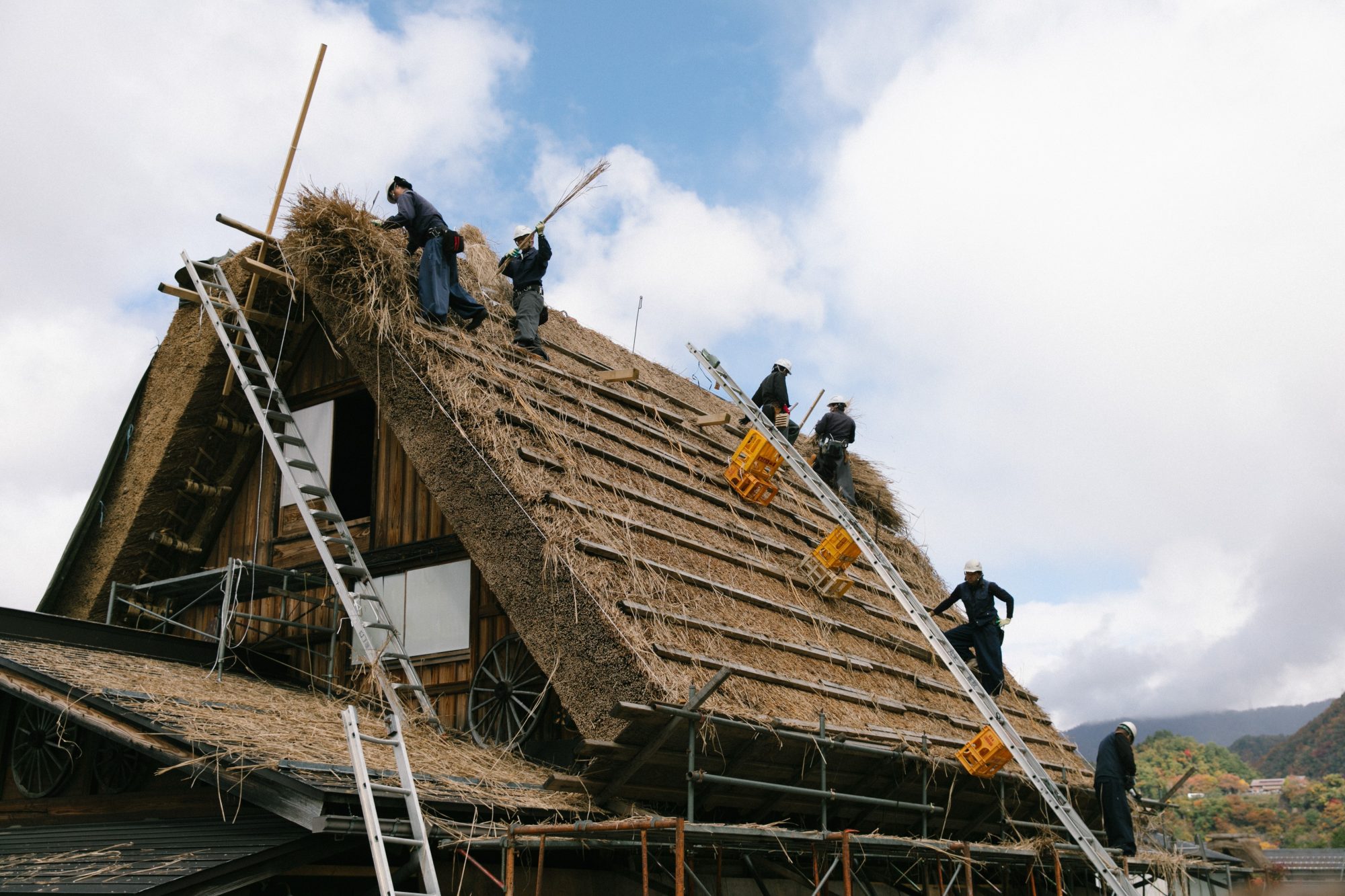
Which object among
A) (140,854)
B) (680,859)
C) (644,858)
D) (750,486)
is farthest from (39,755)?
(750,486)

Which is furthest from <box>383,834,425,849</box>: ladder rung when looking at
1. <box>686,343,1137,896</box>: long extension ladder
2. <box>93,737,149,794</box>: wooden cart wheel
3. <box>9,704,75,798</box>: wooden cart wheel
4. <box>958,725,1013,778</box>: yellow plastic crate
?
<box>958,725,1013,778</box>: yellow plastic crate

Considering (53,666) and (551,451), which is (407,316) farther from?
(53,666)

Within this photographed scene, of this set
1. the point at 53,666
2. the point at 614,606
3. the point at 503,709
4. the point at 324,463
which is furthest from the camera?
the point at 324,463

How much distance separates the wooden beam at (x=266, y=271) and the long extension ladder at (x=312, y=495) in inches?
11.9

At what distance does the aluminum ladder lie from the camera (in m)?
4.60

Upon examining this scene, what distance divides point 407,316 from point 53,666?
3012mm

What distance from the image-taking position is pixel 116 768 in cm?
656

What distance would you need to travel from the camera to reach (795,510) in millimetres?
9914

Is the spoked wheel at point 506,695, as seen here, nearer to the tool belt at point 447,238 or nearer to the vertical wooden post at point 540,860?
the vertical wooden post at point 540,860

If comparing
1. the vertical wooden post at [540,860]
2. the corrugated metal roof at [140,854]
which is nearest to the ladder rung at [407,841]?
the corrugated metal roof at [140,854]

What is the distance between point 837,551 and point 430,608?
301 cm

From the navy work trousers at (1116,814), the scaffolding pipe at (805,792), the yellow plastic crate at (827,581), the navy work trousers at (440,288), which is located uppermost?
the navy work trousers at (440,288)

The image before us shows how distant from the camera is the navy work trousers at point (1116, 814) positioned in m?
7.87

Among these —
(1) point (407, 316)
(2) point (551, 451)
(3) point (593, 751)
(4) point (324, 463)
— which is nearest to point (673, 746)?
(3) point (593, 751)
